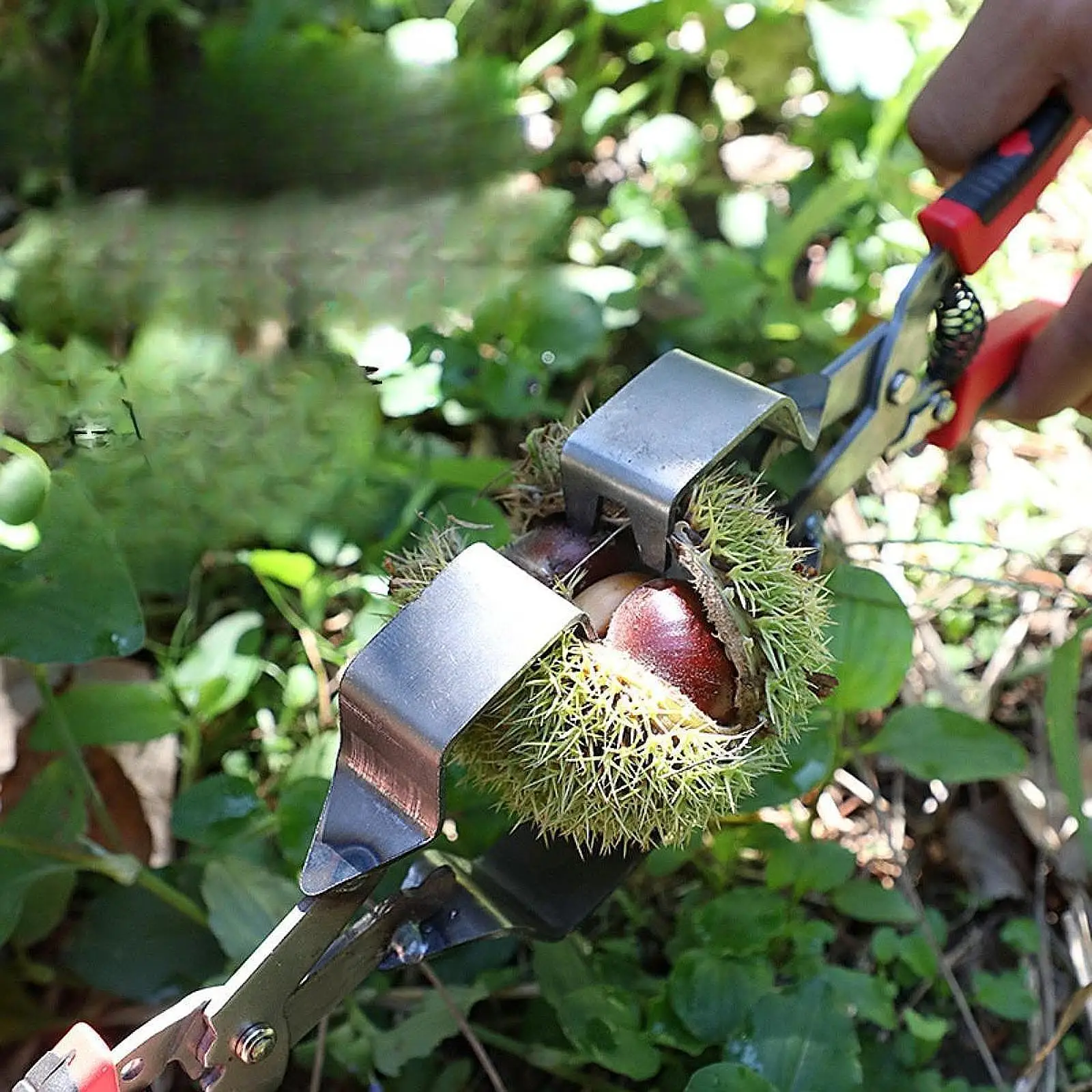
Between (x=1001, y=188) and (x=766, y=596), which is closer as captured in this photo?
(x=766, y=596)

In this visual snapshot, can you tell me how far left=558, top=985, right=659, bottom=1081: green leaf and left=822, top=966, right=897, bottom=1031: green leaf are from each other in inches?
7.6

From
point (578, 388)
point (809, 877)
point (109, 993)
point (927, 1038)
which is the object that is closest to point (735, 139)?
point (578, 388)

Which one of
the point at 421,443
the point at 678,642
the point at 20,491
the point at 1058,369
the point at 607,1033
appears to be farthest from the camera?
the point at 421,443

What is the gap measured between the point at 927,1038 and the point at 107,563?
2.95 feet

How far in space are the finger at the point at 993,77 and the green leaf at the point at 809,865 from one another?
73 centimetres

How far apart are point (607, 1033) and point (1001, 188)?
890 mm

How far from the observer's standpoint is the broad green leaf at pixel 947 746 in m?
1.21

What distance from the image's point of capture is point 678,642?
0.80m

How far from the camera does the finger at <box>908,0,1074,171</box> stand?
1.16 meters

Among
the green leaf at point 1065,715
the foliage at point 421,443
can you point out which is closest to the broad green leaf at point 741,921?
the foliage at point 421,443

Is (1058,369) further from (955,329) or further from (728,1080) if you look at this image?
(728,1080)

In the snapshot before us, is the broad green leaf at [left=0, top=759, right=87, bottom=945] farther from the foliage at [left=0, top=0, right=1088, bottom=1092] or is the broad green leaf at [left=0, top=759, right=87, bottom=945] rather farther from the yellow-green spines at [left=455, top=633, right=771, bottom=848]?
the yellow-green spines at [left=455, top=633, right=771, bottom=848]

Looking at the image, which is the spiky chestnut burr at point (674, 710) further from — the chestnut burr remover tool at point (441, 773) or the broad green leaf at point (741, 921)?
the broad green leaf at point (741, 921)

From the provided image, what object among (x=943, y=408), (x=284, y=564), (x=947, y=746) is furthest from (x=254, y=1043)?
(x=943, y=408)
